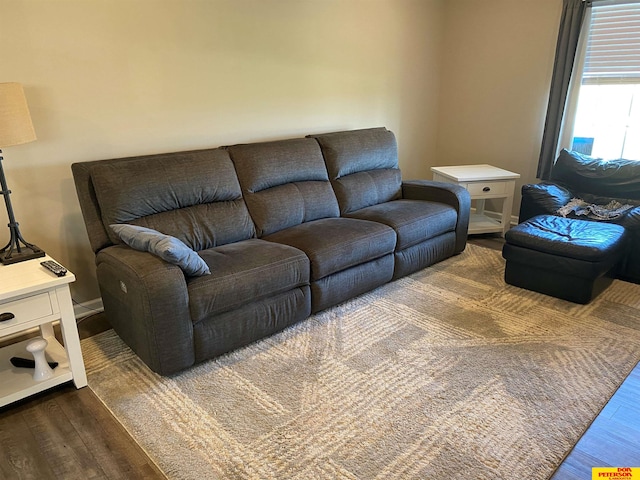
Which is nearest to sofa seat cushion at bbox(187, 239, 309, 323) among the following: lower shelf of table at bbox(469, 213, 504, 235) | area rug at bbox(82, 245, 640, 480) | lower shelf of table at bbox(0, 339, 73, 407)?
area rug at bbox(82, 245, 640, 480)

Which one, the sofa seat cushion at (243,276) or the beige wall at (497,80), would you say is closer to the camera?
the sofa seat cushion at (243,276)

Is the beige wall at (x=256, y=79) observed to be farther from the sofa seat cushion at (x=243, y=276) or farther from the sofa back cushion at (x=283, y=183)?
the sofa seat cushion at (x=243, y=276)

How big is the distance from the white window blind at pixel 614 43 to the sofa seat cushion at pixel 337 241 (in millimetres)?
2546

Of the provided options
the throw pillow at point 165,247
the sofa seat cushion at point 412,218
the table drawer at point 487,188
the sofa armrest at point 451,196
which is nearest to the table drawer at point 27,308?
the throw pillow at point 165,247

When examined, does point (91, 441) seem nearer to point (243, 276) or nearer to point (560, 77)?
point (243, 276)

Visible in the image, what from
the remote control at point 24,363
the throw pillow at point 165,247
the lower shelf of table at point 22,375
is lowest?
the lower shelf of table at point 22,375

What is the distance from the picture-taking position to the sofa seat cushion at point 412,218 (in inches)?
128

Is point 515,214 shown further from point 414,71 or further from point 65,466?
point 65,466

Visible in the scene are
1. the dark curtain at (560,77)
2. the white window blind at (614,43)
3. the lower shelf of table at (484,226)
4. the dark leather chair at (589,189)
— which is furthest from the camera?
the lower shelf of table at (484,226)

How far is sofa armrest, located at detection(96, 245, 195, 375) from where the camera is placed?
2.11 meters

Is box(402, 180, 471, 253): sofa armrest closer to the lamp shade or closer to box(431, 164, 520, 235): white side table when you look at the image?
box(431, 164, 520, 235): white side table

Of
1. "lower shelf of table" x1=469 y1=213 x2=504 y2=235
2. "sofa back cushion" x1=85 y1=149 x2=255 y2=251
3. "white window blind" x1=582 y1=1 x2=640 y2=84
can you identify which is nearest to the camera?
"sofa back cushion" x1=85 y1=149 x2=255 y2=251

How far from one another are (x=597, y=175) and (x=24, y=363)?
13.6 feet

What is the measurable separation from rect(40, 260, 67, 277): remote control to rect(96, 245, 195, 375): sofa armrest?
242 mm
